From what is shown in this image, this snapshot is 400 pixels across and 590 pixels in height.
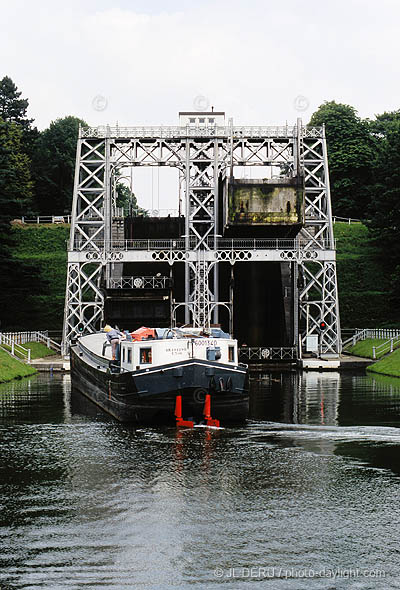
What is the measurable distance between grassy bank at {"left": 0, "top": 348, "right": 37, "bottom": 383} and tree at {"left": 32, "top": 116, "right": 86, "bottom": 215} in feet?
247

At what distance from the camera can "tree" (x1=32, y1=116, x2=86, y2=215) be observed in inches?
5069

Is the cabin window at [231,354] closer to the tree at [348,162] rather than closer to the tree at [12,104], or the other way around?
the tree at [348,162]

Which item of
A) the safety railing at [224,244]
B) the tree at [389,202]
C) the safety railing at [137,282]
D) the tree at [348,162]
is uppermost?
the tree at [348,162]

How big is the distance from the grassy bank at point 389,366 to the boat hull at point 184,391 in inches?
893

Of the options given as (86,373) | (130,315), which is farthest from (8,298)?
(86,373)

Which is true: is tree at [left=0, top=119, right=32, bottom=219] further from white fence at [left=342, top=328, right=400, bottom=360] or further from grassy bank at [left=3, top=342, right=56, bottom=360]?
white fence at [left=342, top=328, right=400, bottom=360]

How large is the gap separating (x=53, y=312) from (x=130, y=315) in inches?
848

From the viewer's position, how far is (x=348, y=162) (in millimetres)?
114875

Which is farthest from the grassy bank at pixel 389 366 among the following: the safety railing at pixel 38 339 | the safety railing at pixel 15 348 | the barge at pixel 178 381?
the safety railing at pixel 38 339

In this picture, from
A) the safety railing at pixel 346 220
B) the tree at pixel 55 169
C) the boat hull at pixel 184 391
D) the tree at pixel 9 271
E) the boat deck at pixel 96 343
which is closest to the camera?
the boat hull at pixel 184 391

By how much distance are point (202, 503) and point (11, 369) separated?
3547cm

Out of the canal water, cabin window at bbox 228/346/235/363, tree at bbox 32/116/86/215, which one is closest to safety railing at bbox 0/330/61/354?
the canal water

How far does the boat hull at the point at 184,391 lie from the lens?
30.2 meters

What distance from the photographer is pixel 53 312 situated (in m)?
83.9
